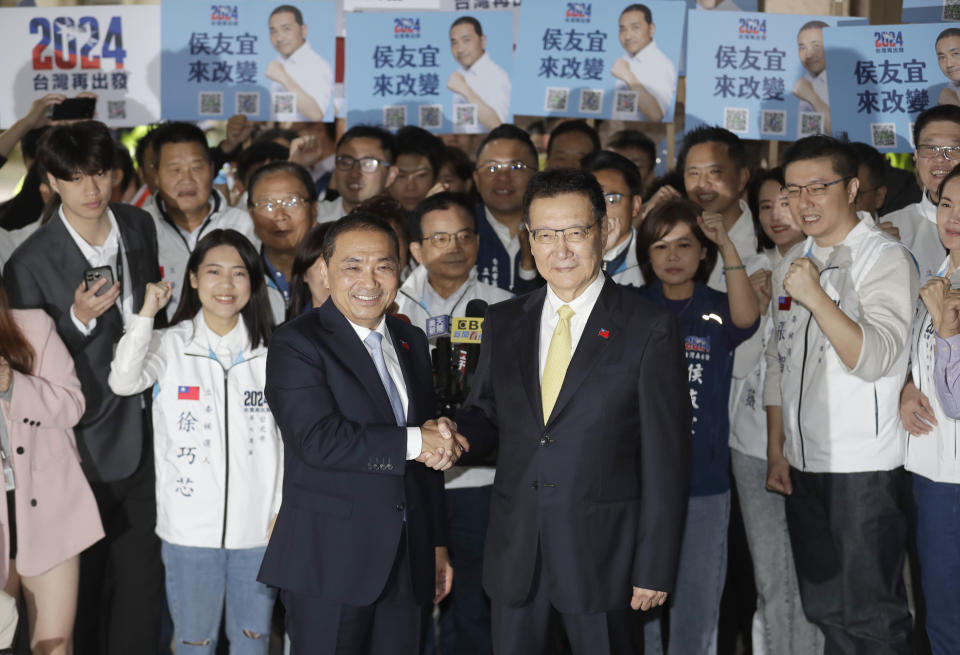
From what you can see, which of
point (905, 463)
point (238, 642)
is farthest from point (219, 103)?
point (905, 463)

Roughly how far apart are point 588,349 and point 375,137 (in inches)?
113

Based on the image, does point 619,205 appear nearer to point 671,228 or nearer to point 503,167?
point 671,228

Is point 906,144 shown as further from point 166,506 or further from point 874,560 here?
point 166,506

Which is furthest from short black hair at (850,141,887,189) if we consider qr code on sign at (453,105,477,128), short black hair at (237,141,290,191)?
short black hair at (237,141,290,191)

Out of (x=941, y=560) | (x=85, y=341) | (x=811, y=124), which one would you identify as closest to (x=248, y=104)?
(x=85, y=341)

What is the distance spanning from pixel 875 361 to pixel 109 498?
10.0 feet

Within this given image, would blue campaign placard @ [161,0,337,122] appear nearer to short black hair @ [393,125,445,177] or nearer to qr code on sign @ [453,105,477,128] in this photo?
short black hair @ [393,125,445,177]

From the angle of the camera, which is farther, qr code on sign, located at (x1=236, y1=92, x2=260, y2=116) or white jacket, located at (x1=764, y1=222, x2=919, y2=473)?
qr code on sign, located at (x1=236, y1=92, x2=260, y2=116)

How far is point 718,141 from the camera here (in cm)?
499

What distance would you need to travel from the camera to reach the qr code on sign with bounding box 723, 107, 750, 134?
5531mm

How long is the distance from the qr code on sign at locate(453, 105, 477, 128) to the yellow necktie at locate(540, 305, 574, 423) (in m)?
2.94

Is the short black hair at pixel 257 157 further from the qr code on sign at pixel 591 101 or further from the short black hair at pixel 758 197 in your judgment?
the short black hair at pixel 758 197

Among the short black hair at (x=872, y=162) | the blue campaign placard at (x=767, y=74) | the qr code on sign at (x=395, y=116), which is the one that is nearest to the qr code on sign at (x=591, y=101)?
the blue campaign placard at (x=767, y=74)

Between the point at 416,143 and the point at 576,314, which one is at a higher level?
the point at 416,143
